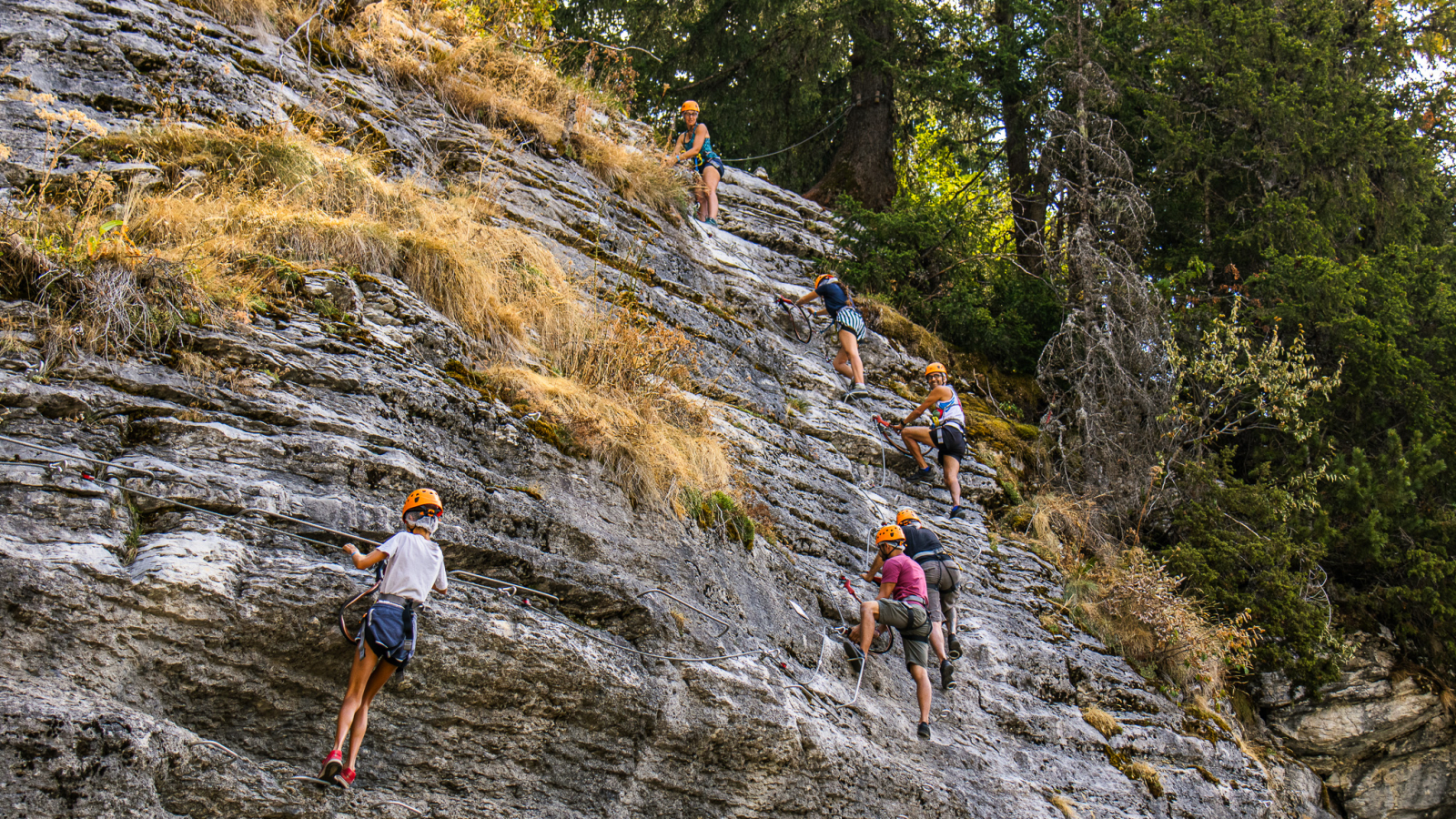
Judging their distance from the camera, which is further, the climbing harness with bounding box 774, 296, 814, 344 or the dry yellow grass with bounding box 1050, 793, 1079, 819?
the climbing harness with bounding box 774, 296, 814, 344

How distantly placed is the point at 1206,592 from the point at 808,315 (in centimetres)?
532

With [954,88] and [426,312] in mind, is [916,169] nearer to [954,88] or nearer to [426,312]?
[954,88]

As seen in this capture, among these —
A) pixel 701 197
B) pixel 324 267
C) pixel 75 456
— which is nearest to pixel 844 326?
pixel 701 197

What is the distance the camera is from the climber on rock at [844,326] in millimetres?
11164

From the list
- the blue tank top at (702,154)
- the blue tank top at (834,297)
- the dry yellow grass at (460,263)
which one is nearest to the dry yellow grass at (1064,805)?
the dry yellow grass at (460,263)

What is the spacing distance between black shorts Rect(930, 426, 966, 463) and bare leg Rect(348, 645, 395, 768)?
6730 millimetres

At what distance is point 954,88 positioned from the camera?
1540cm

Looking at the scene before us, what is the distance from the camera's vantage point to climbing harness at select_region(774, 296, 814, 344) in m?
11.7

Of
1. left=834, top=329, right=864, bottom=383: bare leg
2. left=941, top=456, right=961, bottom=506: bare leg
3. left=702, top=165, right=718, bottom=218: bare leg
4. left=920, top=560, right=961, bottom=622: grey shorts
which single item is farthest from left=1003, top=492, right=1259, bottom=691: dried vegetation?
left=702, top=165, right=718, bottom=218: bare leg

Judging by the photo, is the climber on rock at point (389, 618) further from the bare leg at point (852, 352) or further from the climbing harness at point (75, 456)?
the bare leg at point (852, 352)

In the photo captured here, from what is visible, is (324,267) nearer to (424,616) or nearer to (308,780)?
(424,616)

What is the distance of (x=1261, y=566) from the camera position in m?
11.1

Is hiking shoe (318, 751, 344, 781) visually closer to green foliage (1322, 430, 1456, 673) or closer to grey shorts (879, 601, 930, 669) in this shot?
grey shorts (879, 601, 930, 669)

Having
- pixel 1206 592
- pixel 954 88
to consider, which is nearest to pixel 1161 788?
pixel 1206 592
